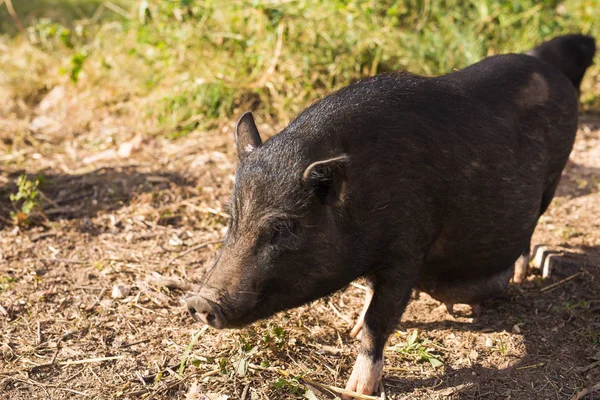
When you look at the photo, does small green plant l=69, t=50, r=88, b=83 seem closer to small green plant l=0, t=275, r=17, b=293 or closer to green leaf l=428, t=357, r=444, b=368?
small green plant l=0, t=275, r=17, b=293

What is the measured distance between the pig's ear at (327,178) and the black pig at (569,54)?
245 cm

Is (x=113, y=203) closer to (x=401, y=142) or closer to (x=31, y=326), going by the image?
(x=31, y=326)

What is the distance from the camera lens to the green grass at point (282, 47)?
24.9ft

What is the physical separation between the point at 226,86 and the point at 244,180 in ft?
13.6

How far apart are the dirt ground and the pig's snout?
0.50m

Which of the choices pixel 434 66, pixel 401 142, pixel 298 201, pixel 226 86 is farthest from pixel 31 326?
pixel 434 66

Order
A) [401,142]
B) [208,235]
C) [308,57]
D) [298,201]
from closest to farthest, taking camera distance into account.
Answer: [298,201], [401,142], [208,235], [308,57]

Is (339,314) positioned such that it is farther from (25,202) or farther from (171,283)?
(25,202)

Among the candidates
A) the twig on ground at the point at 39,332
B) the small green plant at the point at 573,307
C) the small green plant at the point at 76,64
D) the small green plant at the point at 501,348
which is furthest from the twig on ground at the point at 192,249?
the small green plant at the point at 76,64

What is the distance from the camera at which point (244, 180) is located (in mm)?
3609

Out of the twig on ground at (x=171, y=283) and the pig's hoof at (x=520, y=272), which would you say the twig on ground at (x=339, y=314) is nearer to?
the twig on ground at (x=171, y=283)

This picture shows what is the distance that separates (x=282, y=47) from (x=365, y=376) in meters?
4.58

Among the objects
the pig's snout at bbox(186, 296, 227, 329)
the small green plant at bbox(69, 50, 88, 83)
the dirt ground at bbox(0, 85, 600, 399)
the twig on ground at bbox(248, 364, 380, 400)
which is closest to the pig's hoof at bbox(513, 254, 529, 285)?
the dirt ground at bbox(0, 85, 600, 399)

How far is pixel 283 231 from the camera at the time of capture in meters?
3.54
